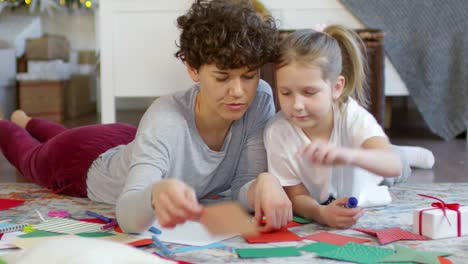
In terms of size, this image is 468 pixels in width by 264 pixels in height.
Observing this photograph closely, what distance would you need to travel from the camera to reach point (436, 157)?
2.24 metres

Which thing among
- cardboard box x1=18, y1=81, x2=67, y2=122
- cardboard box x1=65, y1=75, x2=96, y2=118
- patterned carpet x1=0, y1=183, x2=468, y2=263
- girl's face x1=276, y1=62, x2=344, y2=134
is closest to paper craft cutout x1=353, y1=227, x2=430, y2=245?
patterned carpet x1=0, y1=183, x2=468, y2=263

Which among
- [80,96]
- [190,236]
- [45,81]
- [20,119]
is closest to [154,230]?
[190,236]

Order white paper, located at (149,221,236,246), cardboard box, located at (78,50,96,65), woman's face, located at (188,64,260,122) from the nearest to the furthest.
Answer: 1. white paper, located at (149,221,236,246)
2. woman's face, located at (188,64,260,122)
3. cardboard box, located at (78,50,96,65)

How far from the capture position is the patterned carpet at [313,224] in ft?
3.59

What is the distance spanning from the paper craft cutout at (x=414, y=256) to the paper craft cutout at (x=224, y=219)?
225 mm

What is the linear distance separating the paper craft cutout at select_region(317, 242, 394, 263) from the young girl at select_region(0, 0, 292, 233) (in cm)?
15

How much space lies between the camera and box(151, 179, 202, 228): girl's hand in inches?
37.1

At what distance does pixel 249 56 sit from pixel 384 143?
30 centimetres

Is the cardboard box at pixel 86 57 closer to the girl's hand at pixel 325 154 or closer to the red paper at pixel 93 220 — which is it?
the red paper at pixel 93 220

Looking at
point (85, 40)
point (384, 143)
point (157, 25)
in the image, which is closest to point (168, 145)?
point (384, 143)

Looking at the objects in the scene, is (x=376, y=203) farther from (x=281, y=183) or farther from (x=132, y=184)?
(x=132, y=184)

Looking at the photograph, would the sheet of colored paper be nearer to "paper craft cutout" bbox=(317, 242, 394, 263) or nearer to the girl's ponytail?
"paper craft cutout" bbox=(317, 242, 394, 263)

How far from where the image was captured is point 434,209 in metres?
1.23

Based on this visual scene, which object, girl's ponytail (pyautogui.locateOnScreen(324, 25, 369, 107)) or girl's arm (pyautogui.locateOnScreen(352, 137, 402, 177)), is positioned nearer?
girl's arm (pyautogui.locateOnScreen(352, 137, 402, 177))
